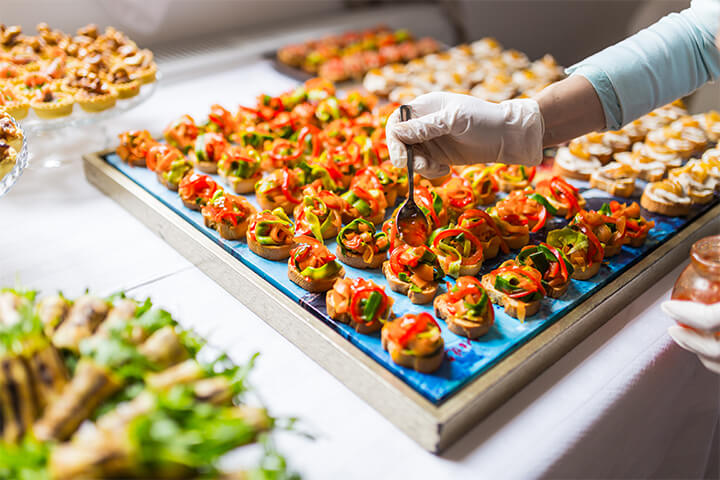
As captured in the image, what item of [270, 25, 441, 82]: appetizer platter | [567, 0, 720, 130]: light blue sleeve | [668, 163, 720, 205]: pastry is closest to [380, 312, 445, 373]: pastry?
[567, 0, 720, 130]: light blue sleeve

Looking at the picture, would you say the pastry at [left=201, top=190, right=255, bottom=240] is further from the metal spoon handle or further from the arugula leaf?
the arugula leaf

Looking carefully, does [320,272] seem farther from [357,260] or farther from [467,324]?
[467,324]

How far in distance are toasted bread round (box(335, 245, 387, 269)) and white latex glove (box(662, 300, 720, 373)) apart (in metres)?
0.67

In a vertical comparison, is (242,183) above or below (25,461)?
below

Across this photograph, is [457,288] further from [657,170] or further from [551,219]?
[657,170]

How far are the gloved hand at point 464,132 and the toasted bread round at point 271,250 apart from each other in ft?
1.24

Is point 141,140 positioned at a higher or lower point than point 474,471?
higher

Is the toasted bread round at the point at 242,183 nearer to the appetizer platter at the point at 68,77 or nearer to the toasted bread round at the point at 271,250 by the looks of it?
the toasted bread round at the point at 271,250

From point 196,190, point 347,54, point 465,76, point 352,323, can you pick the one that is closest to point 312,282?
point 352,323

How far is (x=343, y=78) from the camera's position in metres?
2.91

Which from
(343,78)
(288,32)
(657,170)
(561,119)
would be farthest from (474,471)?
(288,32)

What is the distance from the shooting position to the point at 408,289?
1.44 metres

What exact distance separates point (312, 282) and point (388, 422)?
383 mm

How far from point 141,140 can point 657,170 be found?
175 centimetres
